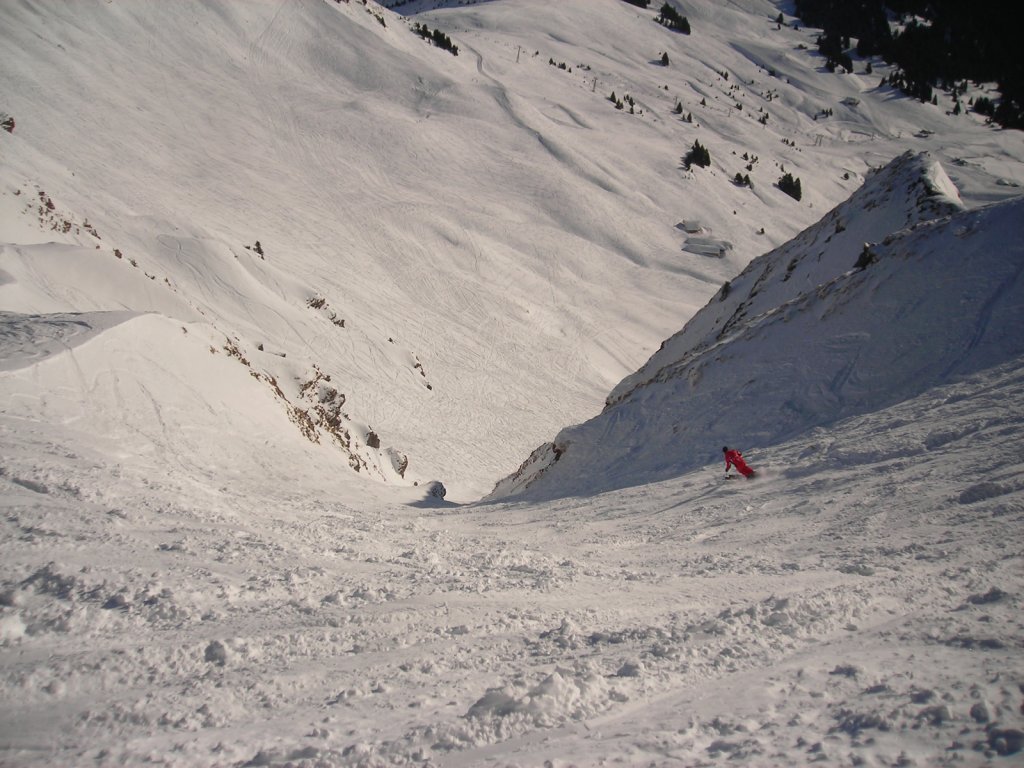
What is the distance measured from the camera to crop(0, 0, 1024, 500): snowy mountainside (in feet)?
71.1

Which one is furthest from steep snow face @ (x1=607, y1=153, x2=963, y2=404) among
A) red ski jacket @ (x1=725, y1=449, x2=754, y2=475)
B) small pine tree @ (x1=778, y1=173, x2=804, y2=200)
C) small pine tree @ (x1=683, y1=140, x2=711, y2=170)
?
small pine tree @ (x1=778, y1=173, x2=804, y2=200)

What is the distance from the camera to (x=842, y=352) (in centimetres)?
1098

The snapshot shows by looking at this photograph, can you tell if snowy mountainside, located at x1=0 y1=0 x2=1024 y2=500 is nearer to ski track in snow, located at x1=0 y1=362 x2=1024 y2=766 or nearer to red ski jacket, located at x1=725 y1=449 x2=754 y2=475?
ski track in snow, located at x1=0 y1=362 x2=1024 y2=766

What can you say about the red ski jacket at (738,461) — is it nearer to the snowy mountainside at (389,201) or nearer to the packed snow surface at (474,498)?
the packed snow surface at (474,498)

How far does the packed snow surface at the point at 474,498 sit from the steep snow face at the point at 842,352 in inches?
2.7

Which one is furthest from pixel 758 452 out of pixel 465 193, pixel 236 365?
pixel 465 193

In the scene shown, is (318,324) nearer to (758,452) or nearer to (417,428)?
(417,428)

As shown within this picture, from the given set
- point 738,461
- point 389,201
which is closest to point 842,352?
point 738,461

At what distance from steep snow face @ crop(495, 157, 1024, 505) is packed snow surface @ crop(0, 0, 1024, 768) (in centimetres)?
7

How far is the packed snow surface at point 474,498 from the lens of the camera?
3.29m

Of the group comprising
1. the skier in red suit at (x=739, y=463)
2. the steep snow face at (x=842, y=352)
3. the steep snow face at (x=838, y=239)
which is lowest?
the skier in red suit at (x=739, y=463)

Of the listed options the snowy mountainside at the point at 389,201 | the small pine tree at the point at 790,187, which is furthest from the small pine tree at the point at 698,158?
the small pine tree at the point at 790,187

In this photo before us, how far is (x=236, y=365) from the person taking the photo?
1257 cm

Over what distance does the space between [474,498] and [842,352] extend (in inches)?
461
